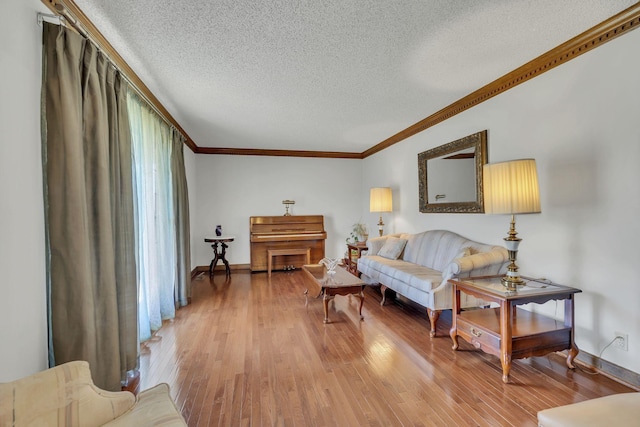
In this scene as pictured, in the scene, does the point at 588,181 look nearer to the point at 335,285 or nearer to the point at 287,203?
the point at 335,285

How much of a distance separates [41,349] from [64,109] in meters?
1.26

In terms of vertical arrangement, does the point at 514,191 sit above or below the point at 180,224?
above

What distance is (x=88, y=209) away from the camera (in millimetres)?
1775

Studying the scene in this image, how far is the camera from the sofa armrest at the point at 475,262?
2711 mm

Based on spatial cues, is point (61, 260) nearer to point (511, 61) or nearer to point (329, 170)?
point (511, 61)

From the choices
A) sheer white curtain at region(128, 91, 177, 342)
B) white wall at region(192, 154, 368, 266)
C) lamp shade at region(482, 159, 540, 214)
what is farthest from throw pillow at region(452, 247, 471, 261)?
white wall at region(192, 154, 368, 266)

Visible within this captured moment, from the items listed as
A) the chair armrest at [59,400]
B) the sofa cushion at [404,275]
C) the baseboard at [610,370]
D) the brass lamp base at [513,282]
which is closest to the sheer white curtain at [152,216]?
the chair armrest at [59,400]

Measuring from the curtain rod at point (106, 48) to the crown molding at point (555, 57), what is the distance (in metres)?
3.46

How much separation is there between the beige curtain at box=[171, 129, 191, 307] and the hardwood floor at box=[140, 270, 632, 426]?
0.57 metres

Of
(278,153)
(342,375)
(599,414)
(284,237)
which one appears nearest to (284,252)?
(284,237)

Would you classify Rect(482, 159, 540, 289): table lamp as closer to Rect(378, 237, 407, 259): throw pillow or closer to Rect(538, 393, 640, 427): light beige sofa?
Rect(538, 393, 640, 427): light beige sofa

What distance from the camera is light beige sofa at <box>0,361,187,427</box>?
0.97m

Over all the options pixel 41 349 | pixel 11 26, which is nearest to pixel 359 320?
pixel 41 349

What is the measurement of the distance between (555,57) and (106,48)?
3.57 metres
